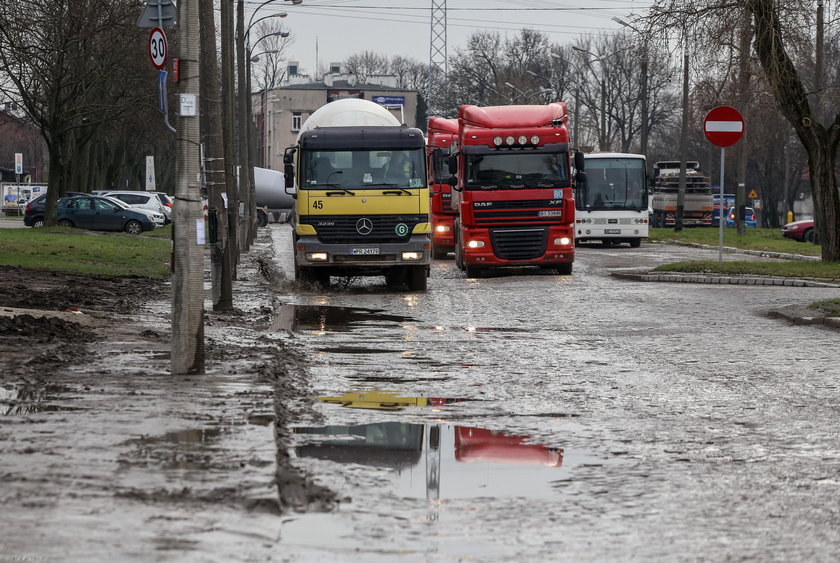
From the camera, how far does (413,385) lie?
11.9m

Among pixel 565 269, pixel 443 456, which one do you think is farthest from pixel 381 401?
pixel 565 269

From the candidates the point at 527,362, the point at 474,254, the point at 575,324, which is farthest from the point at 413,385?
the point at 474,254

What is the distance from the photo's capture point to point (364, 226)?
24.6 meters

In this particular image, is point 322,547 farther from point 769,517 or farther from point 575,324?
point 575,324

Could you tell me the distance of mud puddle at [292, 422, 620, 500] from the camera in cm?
762

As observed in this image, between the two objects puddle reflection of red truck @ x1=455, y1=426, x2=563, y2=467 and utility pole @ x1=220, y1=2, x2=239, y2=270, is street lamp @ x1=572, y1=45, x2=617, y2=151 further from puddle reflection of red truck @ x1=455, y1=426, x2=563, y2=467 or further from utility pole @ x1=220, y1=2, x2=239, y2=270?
puddle reflection of red truck @ x1=455, y1=426, x2=563, y2=467

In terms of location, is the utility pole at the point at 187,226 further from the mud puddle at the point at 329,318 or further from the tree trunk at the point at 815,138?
the tree trunk at the point at 815,138

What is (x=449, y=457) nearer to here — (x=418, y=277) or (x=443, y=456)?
(x=443, y=456)

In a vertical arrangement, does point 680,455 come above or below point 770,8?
below

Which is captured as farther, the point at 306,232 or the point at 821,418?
the point at 306,232

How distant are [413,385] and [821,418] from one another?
136 inches

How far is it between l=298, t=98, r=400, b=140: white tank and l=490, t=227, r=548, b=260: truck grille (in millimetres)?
3337

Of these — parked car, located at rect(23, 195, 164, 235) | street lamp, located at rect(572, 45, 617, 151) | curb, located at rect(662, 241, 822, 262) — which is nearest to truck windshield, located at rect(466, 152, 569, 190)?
curb, located at rect(662, 241, 822, 262)

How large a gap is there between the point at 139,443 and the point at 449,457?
6.04ft
